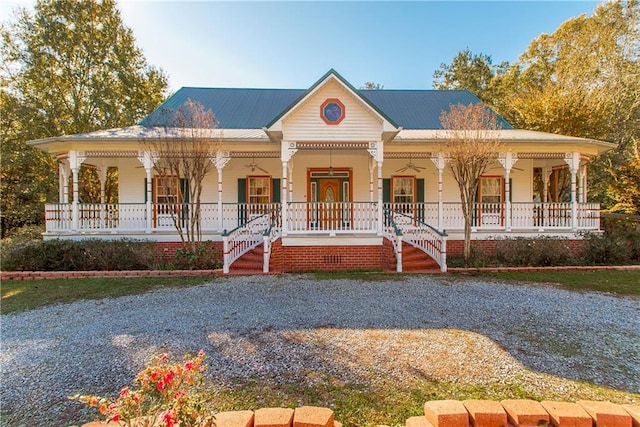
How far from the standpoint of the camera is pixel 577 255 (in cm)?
1039

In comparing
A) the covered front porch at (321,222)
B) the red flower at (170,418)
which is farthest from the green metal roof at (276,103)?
the red flower at (170,418)

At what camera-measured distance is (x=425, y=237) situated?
34.6 ft

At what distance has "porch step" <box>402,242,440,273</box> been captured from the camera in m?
9.67

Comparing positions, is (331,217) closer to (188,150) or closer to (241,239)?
(241,239)

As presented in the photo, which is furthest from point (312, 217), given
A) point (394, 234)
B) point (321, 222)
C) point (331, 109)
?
point (331, 109)

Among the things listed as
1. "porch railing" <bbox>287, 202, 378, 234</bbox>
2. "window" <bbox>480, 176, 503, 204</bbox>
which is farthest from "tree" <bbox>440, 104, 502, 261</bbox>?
"window" <bbox>480, 176, 503, 204</bbox>

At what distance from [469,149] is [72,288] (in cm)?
1204

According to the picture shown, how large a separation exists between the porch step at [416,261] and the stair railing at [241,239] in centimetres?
504

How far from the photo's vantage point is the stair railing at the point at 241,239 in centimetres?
943

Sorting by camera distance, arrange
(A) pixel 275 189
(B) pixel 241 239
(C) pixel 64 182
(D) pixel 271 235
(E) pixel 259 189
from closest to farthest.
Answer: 1. (D) pixel 271 235
2. (B) pixel 241 239
3. (C) pixel 64 182
4. (A) pixel 275 189
5. (E) pixel 259 189

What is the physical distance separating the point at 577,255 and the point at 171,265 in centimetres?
1328

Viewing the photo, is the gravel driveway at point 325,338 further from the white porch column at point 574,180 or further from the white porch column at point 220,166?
the white porch column at point 574,180

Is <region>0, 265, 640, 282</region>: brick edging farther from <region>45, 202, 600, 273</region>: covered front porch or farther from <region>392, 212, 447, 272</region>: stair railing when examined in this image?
<region>45, 202, 600, 273</region>: covered front porch

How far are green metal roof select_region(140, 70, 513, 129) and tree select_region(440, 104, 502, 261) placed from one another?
4.32m
